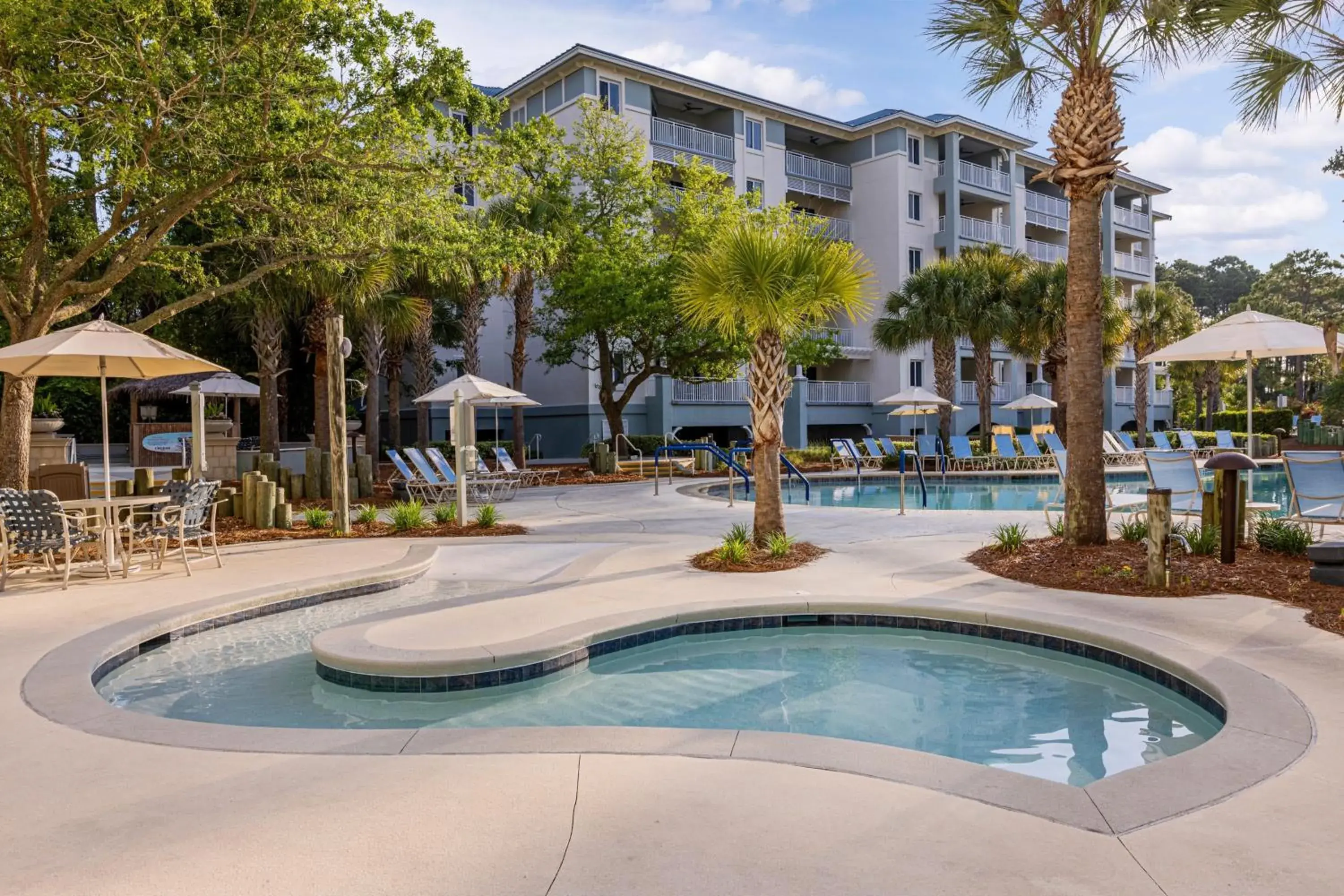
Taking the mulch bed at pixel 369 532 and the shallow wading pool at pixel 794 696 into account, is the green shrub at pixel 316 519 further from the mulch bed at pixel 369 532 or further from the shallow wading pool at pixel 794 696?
the shallow wading pool at pixel 794 696

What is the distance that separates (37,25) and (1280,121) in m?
14.0

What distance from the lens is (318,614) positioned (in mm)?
7598

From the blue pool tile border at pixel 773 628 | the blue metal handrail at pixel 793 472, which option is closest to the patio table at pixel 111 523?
the blue pool tile border at pixel 773 628

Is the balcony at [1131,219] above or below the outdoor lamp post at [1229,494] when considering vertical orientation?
above

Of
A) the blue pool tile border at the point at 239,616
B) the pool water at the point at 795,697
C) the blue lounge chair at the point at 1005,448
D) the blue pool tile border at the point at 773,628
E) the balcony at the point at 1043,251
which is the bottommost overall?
the pool water at the point at 795,697

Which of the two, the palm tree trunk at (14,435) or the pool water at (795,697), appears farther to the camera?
the palm tree trunk at (14,435)

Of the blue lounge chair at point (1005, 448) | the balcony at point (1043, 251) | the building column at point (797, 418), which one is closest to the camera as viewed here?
the blue lounge chair at point (1005, 448)

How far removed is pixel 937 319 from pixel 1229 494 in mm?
18165

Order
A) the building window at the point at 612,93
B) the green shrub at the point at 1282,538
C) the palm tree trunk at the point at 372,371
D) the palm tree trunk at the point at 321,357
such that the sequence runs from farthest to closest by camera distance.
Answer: the building window at the point at 612,93 < the palm tree trunk at the point at 372,371 < the palm tree trunk at the point at 321,357 < the green shrub at the point at 1282,538

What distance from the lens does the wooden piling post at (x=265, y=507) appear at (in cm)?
1224

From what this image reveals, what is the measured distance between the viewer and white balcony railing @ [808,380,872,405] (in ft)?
109

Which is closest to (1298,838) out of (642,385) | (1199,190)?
(642,385)

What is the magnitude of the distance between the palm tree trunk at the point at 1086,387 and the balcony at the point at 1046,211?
33.9 metres

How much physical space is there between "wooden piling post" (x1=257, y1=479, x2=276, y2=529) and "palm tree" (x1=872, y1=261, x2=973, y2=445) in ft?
63.0
